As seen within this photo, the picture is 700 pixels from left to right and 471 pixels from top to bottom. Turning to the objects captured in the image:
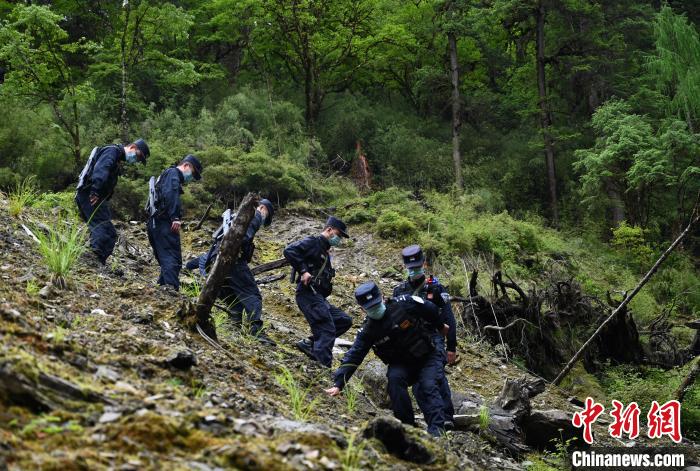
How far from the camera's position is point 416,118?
23.7 metres

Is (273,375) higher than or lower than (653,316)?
higher

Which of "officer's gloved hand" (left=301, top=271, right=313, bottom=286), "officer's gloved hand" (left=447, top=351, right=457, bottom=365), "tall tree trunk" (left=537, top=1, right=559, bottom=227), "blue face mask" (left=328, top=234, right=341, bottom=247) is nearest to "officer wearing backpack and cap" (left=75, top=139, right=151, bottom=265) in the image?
"officer's gloved hand" (left=301, top=271, right=313, bottom=286)

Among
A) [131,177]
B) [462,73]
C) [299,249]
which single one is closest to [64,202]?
[131,177]

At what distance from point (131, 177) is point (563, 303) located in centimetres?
915

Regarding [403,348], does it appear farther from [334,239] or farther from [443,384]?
[334,239]

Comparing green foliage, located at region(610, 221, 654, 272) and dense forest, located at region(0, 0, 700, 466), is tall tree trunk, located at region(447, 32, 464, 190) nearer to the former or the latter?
dense forest, located at region(0, 0, 700, 466)

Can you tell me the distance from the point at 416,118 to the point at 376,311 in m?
18.4

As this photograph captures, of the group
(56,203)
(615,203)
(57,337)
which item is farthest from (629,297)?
(615,203)

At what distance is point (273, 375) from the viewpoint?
563 centimetres

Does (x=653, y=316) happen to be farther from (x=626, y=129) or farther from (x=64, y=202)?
(x=64, y=202)

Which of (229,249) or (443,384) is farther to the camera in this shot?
(443,384)

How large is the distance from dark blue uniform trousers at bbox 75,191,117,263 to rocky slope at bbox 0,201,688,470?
1.30ft

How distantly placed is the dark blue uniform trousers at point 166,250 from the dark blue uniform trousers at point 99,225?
46 cm

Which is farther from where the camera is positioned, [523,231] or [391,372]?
[523,231]
